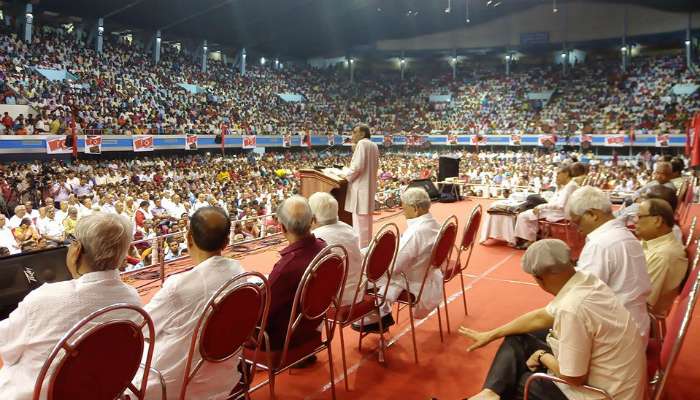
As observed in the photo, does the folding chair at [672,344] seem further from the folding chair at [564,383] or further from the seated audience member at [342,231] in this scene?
the seated audience member at [342,231]

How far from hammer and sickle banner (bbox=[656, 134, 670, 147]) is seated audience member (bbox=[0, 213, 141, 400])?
26099 mm

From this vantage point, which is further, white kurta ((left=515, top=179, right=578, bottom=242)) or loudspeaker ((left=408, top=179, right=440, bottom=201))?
loudspeaker ((left=408, top=179, right=440, bottom=201))

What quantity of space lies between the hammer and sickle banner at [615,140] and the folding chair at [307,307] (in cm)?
2508

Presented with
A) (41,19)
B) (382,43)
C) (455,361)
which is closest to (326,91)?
(382,43)

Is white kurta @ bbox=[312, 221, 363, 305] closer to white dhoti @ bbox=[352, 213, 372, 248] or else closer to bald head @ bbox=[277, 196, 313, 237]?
bald head @ bbox=[277, 196, 313, 237]

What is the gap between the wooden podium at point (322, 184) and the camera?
17.3 feet

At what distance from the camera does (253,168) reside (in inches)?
725

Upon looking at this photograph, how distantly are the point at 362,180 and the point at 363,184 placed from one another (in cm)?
4

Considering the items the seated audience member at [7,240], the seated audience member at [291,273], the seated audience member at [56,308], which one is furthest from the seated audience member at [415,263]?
the seated audience member at [7,240]

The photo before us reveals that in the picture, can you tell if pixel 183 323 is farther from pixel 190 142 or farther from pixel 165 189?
pixel 190 142

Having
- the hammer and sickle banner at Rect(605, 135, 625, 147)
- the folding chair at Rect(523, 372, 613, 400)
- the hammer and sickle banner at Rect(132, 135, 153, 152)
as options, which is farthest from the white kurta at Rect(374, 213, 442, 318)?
the hammer and sickle banner at Rect(605, 135, 625, 147)

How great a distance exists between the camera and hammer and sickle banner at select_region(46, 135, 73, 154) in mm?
13211

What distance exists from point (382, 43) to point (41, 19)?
75.1 feet

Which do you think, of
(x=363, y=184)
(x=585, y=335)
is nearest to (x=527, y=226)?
(x=363, y=184)
